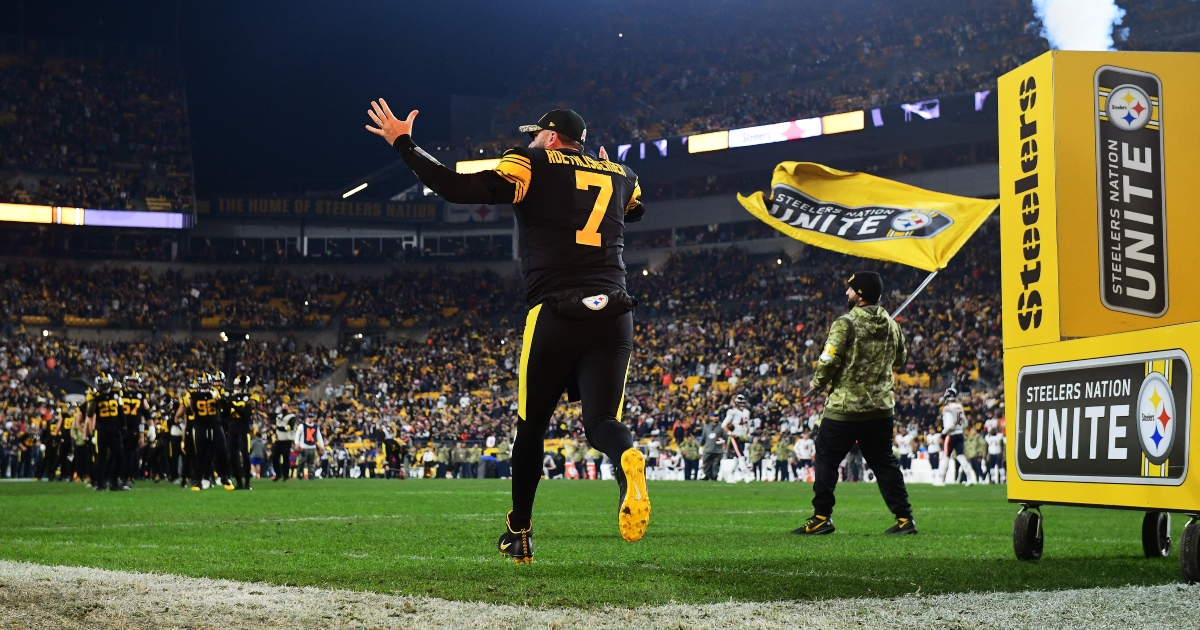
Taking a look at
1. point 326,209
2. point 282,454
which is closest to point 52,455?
point 282,454

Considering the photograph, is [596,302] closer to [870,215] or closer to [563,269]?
[563,269]

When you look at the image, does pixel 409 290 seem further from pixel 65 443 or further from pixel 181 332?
pixel 65 443

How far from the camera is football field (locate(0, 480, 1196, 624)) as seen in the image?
5133mm

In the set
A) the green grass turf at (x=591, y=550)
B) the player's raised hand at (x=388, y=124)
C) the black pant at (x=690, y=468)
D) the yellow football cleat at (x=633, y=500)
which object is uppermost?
the player's raised hand at (x=388, y=124)

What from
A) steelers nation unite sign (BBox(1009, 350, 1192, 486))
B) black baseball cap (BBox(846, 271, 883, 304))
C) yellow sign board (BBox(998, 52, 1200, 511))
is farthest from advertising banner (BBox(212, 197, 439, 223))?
steelers nation unite sign (BBox(1009, 350, 1192, 486))

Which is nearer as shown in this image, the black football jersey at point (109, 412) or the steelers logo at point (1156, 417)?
the steelers logo at point (1156, 417)

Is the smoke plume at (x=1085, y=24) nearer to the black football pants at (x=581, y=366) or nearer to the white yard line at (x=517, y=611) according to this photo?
the black football pants at (x=581, y=366)

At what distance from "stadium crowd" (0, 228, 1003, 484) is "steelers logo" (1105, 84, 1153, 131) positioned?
21.6m

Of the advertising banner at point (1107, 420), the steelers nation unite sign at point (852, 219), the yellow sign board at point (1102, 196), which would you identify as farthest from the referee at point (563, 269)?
the steelers nation unite sign at point (852, 219)

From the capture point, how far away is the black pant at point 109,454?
64.1 feet

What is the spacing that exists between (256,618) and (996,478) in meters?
24.0

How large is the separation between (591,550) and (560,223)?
2640 millimetres

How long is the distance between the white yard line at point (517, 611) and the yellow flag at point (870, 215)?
8.19 meters

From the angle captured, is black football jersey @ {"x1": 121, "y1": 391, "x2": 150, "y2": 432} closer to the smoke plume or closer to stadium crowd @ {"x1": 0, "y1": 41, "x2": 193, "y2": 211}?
stadium crowd @ {"x1": 0, "y1": 41, "x2": 193, "y2": 211}
